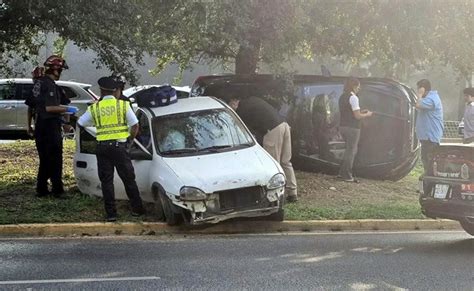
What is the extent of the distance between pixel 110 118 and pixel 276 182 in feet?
7.41

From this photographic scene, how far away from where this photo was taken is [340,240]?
26.9ft

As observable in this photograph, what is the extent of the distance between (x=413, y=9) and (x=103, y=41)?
5.09 metres

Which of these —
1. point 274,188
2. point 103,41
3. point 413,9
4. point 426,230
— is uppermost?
point 413,9

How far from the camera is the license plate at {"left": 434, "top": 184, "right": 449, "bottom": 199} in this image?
7.50 m

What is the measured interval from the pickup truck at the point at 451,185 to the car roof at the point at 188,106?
3200 mm

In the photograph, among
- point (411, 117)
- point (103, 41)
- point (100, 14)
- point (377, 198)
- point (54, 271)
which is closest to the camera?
point (54, 271)

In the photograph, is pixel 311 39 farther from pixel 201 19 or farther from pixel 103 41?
pixel 103 41

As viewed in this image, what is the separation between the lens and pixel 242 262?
22.0 ft

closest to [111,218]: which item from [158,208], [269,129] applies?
[158,208]

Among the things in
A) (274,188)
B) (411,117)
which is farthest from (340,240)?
(411,117)

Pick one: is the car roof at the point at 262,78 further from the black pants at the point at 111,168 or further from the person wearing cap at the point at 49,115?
the black pants at the point at 111,168

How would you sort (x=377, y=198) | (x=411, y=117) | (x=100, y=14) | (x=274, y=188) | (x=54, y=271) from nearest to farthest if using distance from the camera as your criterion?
(x=54, y=271) < (x=274, y=188) < (x=100, y=14) < (x=377, y=198) < (x=411, y=117)

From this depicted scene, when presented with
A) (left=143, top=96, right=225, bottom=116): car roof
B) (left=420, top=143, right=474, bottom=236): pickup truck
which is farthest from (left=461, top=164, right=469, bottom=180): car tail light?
(left=143, top=96, right=225, bottom=116): car roof

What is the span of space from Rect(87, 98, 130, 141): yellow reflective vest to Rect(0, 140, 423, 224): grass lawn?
3.74 feet
